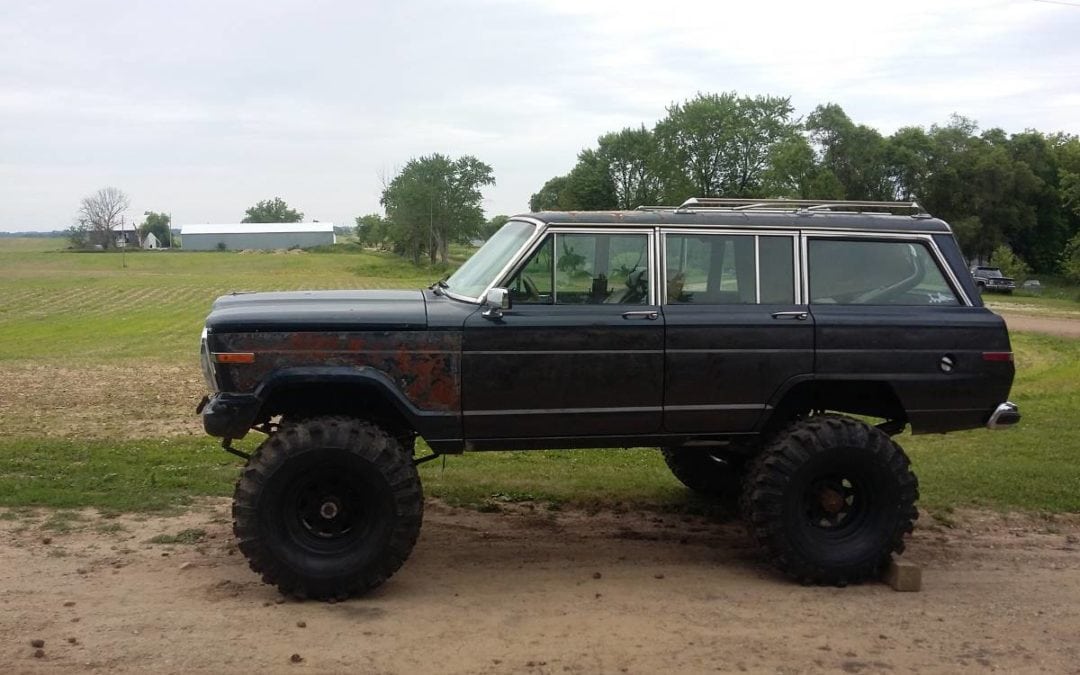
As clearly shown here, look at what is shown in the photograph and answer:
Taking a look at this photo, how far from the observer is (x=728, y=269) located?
20.5ft

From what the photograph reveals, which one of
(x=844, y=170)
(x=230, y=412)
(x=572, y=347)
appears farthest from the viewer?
(x=844, y=170)

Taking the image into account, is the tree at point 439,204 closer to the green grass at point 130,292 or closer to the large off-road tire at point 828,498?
the green grass at point 130,292

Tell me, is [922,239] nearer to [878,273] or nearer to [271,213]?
[878,273]

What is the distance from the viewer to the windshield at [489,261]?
239 inches

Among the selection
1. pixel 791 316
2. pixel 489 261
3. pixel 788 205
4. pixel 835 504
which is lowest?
pixel 835 504

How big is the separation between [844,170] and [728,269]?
53.0 metres

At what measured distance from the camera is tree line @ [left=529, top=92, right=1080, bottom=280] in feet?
151

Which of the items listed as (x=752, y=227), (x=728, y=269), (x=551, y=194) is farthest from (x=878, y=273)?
(x=551, y=194)

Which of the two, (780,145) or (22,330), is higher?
(780,145)

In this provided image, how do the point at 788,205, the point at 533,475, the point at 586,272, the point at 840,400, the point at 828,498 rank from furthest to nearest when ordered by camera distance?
the point at 533,475 → the point at 788,205 → the point at 840,400 → the point at 828,498 → the point at 586,272

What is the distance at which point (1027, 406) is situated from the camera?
507 inches

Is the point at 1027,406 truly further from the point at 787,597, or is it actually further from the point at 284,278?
the point at 284,278

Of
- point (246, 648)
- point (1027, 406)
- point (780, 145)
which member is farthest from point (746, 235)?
point (780, 145)

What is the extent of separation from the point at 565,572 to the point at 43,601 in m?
2.95
